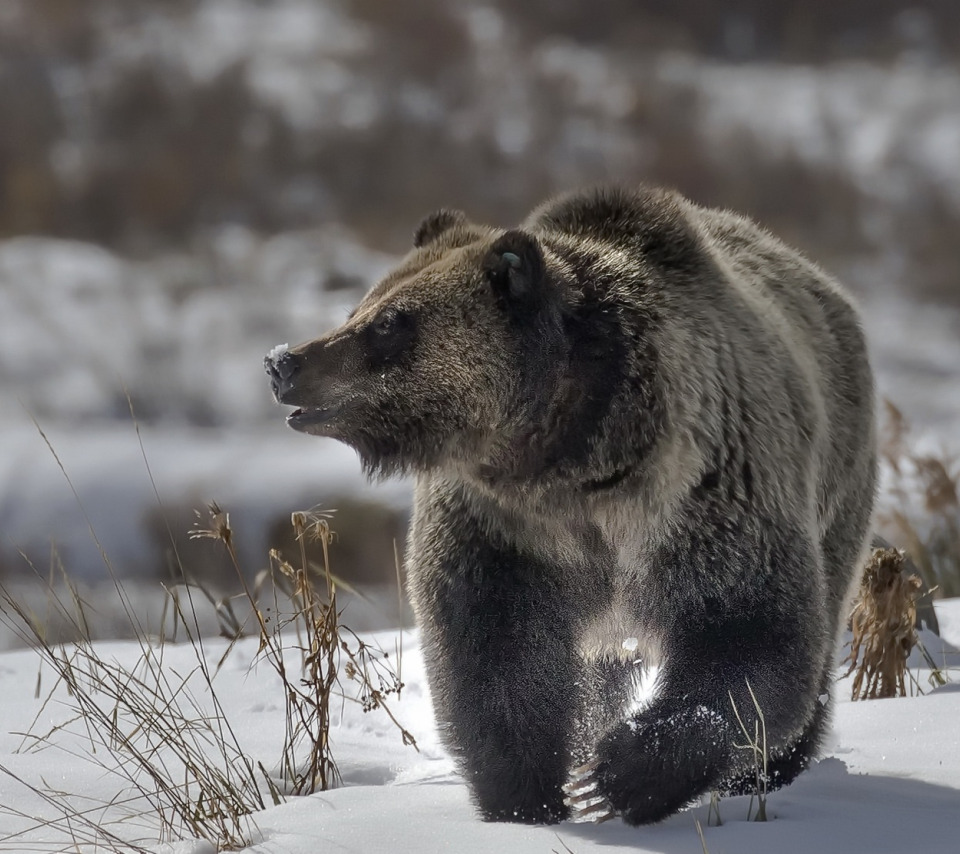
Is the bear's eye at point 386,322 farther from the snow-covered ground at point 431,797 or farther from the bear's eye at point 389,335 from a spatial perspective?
the snow-covered ground at point 431,797

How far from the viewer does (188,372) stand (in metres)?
15.1

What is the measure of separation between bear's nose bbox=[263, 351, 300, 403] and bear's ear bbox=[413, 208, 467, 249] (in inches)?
28.9

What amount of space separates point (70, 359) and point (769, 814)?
46.5 feet

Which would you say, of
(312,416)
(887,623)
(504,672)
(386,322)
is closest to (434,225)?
(386,322)

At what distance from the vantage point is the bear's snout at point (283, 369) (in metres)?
3.16

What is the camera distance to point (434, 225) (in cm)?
379

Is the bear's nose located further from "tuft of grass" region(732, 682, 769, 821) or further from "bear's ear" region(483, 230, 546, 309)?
"tuft of grass" region(732, 682, 769, 821)

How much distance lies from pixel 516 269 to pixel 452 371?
11.4 inches

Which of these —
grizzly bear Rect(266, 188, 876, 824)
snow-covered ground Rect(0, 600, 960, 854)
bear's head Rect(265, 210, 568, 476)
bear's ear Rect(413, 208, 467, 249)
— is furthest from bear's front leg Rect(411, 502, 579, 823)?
bear's ear Rect(413, 208, 467, 249)

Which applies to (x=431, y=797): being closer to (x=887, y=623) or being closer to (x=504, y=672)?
(x=504, y=672)

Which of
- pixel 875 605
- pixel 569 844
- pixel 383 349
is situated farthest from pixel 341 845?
pixel 875 605

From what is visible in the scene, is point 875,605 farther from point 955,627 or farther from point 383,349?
point 383,349

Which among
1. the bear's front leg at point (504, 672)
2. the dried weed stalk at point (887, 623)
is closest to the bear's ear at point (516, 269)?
the bear's front leg at point (504, 672)

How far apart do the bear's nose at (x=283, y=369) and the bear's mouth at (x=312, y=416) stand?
6 cm
